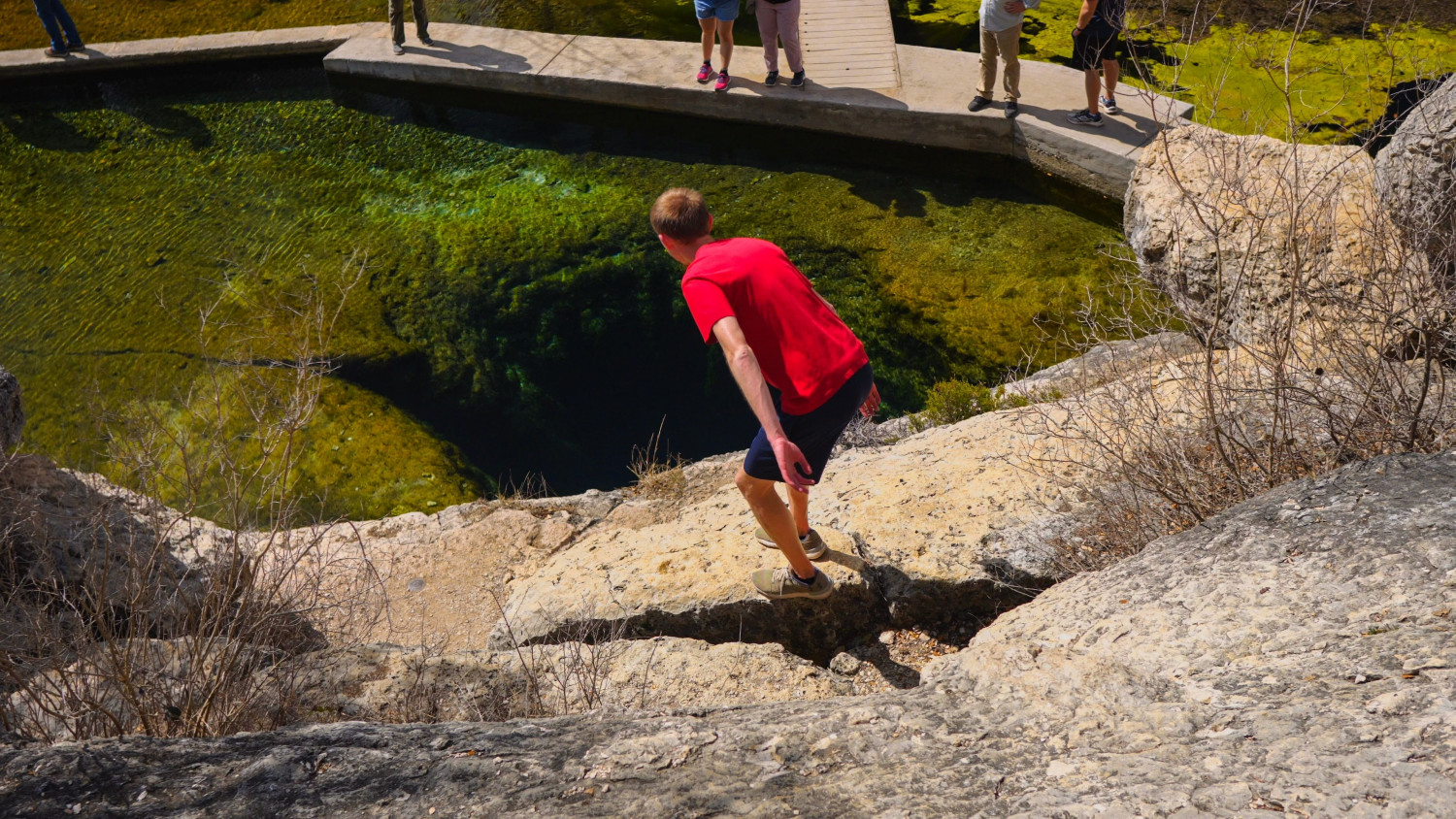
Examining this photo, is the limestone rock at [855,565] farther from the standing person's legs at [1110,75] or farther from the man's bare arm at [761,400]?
the standing person's legs at [1110,75]

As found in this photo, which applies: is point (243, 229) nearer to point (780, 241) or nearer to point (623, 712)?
point (780, 241)

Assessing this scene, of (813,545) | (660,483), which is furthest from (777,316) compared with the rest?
(660,483)

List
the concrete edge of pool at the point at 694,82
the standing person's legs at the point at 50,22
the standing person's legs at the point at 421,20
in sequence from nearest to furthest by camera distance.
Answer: the concrete edge of pool at the point at 694,82 < the standing person's legs at the point at 421,20 < the standing person's legs at the point at 50,22

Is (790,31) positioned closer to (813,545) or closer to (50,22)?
(813,545)

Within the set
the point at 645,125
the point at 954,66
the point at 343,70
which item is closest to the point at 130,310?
the point at 343,70

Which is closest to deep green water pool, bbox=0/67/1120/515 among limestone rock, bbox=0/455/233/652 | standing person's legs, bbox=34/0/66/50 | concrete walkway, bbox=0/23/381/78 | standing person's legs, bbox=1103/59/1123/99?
standing person's legs, bbox=1103/59/1123/99

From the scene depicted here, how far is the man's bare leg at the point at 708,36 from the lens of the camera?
787 centimetres

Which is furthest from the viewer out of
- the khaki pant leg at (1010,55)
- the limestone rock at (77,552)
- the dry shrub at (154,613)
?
the khaki pant leg at (1010,55)

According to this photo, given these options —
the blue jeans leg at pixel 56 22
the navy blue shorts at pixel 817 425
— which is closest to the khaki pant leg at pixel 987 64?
the navy blue shorts at pixel 817 425

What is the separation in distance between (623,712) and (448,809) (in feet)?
1.92

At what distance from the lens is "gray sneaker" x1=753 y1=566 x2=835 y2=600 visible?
3.52m

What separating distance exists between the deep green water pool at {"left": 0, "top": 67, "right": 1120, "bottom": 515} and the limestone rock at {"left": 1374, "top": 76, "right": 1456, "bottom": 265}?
1882 millimetres

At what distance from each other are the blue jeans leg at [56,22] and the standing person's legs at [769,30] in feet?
22.9

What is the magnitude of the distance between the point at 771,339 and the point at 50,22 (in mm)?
9941
